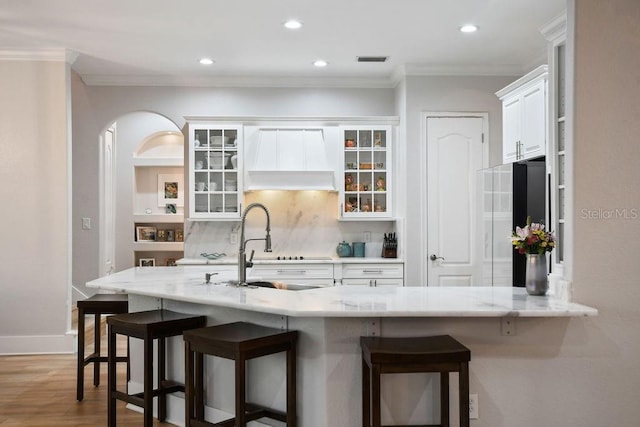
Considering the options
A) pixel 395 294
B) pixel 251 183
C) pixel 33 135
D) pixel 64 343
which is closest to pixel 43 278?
pixel 64 343

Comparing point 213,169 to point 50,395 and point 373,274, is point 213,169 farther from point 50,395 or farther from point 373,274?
point 50,395

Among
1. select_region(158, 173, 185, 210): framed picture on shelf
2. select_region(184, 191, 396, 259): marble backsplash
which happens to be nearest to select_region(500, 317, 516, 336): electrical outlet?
select_region(184, 191, 396, 259): marble backsplash

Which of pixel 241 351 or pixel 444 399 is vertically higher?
pixel 241 351

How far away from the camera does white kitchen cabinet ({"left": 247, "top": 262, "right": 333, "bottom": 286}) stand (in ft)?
19.7

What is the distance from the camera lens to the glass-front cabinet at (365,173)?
20.6ft

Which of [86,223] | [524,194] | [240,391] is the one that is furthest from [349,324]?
[86,223]

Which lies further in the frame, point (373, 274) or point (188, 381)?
point (373, 274)

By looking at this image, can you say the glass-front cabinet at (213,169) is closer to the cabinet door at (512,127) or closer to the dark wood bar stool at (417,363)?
the cabinet door at (512,127)

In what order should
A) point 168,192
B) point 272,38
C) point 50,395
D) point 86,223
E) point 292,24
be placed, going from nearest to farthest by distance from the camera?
point 50,395 < point 292,24 < point 272,38 < point 86,223 < point 168,192

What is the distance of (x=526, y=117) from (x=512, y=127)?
32 cm

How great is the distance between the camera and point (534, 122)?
436 centimetres

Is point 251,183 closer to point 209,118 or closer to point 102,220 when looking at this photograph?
point 209,118

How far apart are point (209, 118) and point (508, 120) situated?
2931 mm

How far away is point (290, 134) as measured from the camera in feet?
20.5
